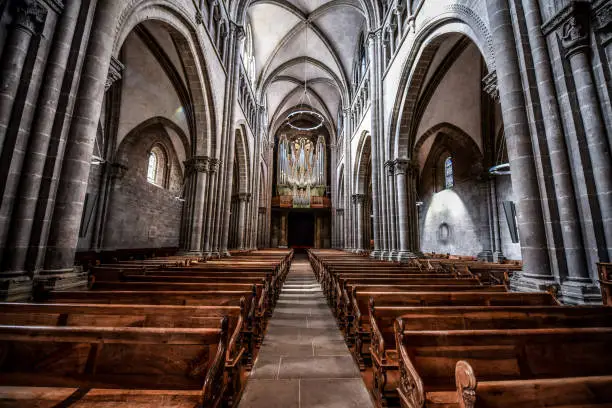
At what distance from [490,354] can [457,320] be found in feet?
1.57

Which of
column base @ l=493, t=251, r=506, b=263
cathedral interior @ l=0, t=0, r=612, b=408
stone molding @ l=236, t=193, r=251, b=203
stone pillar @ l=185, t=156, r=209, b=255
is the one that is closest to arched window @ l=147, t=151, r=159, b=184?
stone molding @ l=236, t=193, r=251, b=203

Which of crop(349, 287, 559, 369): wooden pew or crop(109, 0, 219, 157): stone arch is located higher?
crop(109, 0, 219, 157): stone arch

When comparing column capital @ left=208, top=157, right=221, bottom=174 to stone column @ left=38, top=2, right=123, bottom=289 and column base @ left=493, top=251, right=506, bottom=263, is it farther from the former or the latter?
column base @ left=493, top=251, right=506, bottom=263

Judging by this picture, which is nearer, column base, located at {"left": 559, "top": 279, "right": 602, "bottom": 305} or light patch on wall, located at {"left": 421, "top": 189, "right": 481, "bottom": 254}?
column base, located at {"left": 559, "top": 279, "right": 602, "bottom": 305}

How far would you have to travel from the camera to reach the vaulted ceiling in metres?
17.5

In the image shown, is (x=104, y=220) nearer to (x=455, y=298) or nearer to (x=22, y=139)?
(x=22, y=139)

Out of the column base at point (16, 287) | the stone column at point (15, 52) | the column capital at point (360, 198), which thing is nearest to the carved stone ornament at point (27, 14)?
the stone column at point (15, 52)

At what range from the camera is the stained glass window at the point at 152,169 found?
16.8 m

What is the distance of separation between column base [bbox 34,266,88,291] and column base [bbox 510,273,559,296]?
6477 mm

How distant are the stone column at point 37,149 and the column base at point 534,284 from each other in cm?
681

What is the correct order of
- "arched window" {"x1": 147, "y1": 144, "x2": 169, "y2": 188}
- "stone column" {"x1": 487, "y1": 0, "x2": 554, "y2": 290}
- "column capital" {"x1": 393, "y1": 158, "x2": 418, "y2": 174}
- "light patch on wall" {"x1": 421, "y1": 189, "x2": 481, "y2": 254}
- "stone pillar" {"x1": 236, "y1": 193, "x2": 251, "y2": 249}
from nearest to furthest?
"stone column" {"x1": 487, "y1": 0, "x2": 554, "y2": 290} < "column capital" {"x1": 393, "y1": 158, "x2": 418, "y2": 174} < "light patch on wall" {"x1": 421, "y1": 189, "x2": 481, "y2": 254} < "arched window" {"x1": 147, "y1": 144, "x2": 169, "y2": 188} < "stone pillar" {"x1": 236, "y1": 193, "x2": 251, "y2": 249}

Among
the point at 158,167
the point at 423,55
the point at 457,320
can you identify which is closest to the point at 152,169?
the point at 158,167

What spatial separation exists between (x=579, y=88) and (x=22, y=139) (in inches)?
299

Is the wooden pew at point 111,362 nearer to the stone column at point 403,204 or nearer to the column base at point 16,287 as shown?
the column base at point 16,287
